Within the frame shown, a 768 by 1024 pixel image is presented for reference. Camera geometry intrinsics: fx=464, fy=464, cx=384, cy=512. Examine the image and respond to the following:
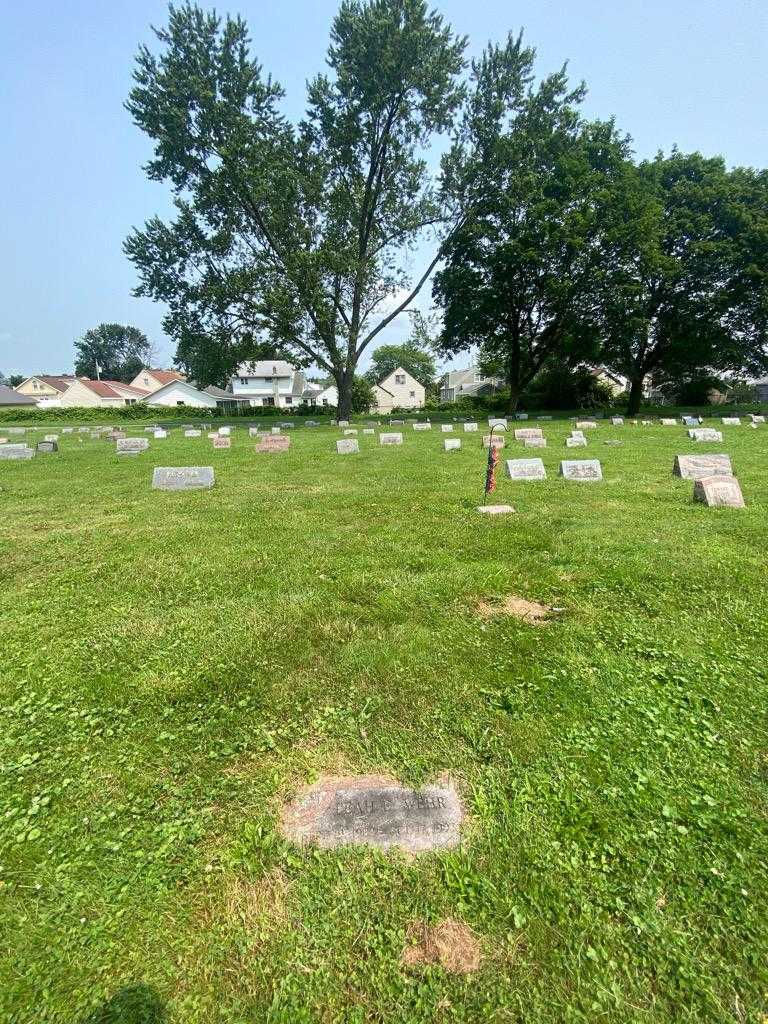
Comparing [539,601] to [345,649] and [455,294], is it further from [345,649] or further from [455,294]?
[455,294]

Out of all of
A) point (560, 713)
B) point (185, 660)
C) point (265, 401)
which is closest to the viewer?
point (560, 713)

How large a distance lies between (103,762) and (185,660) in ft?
2.99

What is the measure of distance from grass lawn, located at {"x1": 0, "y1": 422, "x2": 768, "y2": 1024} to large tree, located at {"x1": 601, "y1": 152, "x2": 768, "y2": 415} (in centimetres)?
2921

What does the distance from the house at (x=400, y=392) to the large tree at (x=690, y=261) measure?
125 feet

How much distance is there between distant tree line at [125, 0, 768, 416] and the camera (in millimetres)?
22781

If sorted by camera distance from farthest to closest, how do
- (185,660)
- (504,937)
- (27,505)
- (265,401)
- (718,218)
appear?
(265,401) < (718,218) < (27,505) < (185,660) < (504,937)

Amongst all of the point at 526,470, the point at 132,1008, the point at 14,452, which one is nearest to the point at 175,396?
the point at 14,452

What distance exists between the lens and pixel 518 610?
3941mm

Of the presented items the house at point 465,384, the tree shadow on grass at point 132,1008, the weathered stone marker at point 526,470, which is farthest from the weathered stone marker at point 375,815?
the house at point 465,384

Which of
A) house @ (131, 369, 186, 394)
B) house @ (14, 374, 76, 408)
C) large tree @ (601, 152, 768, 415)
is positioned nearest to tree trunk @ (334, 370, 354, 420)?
large tree @ (601, 152, 768, 415)

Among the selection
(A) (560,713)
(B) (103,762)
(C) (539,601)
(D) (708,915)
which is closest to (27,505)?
(B) (103,762)

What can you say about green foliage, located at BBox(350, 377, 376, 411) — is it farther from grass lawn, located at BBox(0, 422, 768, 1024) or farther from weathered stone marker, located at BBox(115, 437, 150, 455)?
grass lawn, located at BBox(0, 422, 768, 1024)

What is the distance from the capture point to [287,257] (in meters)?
24.5

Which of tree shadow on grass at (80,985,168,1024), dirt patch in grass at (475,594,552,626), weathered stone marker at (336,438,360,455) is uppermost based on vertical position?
weathered stone marker at (336,438,360,455)
